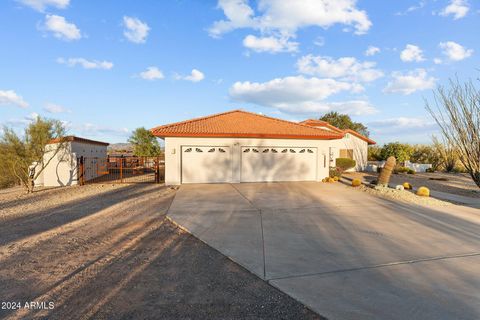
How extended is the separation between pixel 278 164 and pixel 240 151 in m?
2.64

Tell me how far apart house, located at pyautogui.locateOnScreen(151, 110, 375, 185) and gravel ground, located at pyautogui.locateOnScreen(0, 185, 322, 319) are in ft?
23.4

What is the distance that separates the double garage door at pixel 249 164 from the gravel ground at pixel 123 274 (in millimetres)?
7199

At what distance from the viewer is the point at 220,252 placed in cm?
543

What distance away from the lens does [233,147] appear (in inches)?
611

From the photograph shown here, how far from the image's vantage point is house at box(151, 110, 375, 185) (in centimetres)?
1491

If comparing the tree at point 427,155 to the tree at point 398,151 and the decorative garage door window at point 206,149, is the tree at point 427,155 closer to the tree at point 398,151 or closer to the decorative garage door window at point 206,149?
the tree at point 398,151

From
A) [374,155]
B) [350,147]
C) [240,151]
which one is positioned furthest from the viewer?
[374,155]

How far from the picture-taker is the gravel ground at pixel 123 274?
3.45m

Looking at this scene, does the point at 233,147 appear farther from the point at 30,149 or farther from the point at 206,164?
the point at 30,149

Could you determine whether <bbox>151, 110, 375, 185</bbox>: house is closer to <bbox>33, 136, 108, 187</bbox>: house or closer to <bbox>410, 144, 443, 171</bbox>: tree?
<bbox>33, 136, 108, 187</bbox>: house

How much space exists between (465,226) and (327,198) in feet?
15.3

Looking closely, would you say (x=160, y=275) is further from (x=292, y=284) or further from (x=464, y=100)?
(x=464, y=100)

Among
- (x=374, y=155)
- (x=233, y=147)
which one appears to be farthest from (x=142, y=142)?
(x=374, y=155)

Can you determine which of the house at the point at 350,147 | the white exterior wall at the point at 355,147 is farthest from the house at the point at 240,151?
the white exterior wall at the point at 355,147
